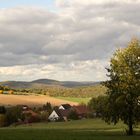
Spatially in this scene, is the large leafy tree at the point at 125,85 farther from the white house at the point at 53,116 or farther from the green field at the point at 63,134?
the white house at the point at 53,116

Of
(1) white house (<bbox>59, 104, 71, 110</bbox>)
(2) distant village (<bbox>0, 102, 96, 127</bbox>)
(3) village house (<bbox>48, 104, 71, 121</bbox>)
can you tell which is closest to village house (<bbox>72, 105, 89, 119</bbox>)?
(2) distant village (<bbox>0, 102, 96, 127</bbox>)

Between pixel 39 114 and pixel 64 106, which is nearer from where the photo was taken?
pixel 39 114

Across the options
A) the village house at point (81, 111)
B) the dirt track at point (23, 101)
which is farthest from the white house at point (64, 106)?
the village house at point (81, 111)

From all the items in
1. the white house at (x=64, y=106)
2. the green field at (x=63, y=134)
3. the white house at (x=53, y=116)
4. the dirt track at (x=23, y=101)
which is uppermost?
the dirt track at (x=23, y=101)

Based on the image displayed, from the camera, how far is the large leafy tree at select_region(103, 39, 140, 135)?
54875 mm

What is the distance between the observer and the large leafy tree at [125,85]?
180ft

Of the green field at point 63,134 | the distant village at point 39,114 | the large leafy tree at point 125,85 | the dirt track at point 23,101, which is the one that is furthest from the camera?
the dirt track at point 23,101

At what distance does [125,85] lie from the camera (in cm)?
5497

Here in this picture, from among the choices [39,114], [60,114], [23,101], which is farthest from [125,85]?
[23,101]

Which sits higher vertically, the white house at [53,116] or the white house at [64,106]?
the white house at [64,106]

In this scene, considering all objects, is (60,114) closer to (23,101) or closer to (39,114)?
(23,101)

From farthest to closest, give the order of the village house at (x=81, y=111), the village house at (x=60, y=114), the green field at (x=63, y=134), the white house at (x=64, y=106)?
the white house at (x=64, y=106) < the village house at (x=81, y=111) < the village house at (x=60, y=114) < the green field at (x=63, y=134)

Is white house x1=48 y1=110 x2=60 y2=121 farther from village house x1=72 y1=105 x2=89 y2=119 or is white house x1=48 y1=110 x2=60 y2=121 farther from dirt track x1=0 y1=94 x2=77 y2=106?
dirt track x1=0 y1=94 x2=77 y2=106

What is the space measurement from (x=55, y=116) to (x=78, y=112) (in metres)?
9.16
